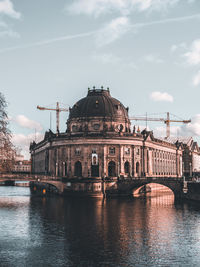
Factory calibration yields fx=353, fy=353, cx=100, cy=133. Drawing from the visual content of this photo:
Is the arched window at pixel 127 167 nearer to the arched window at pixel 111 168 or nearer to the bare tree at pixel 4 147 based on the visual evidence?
the arched window at pixel 111 168

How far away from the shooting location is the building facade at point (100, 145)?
380 feet

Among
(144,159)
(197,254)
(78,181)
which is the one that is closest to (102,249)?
(197,254)

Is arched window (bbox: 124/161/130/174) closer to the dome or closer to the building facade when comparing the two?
the building facade

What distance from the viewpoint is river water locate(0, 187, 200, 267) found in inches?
1395

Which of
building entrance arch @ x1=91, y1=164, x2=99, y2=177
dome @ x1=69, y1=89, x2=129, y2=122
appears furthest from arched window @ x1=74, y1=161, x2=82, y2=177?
dome @ x1=69, y1=89, x2=129, y2=122

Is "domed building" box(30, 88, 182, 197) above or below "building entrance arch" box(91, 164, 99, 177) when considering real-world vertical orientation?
above

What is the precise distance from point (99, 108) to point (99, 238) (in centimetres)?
8592

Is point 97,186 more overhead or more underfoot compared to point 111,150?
more underfoot

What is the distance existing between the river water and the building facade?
47.6 m

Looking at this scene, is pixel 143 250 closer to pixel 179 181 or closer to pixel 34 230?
pixel 34 230

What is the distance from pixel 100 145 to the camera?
116000mm

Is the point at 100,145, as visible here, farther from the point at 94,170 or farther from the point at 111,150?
the point at 94,170

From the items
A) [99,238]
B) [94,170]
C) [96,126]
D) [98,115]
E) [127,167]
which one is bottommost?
[99,238]

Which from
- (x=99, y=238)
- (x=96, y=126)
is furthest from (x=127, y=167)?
(x=99, y=238)
